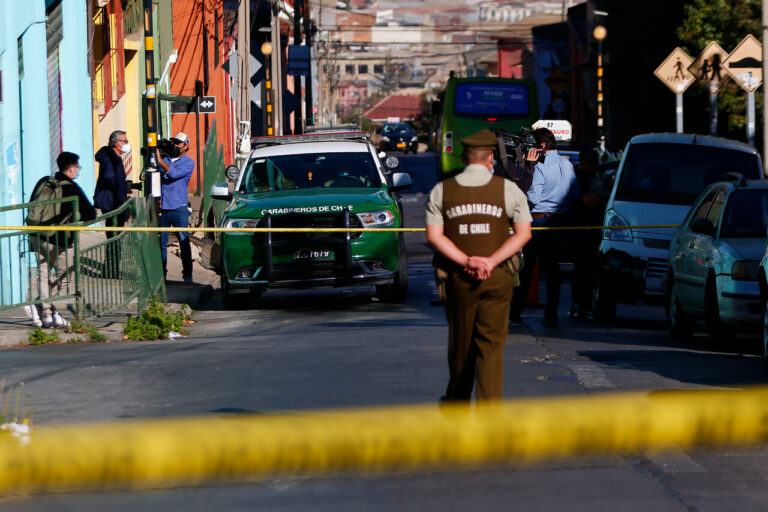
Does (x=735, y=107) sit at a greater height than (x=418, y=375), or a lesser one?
greater

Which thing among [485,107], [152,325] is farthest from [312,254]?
[485,107]

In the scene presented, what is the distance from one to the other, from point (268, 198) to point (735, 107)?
18.4 metres

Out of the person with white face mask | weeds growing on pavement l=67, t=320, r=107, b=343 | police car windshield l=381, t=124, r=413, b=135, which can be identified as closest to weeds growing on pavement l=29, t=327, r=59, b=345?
weeds growing on pavement l=67, t=320, r=107, b=343

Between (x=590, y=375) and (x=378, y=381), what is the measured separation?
1.52 meters

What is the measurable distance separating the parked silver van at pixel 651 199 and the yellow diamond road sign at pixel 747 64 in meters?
4.21

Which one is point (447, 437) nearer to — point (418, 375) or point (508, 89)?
point (418, 375)

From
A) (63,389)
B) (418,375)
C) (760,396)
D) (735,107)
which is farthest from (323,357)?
(735,107)

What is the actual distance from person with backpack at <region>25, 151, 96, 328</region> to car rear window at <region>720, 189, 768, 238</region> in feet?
19.7

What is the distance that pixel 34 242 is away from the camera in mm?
12734

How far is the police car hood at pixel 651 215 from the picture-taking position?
14.1 m

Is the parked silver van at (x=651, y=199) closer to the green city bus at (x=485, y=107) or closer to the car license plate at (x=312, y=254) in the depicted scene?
the car license plate at (x=312, y=254)

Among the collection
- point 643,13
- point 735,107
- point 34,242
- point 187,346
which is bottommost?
point 187,346

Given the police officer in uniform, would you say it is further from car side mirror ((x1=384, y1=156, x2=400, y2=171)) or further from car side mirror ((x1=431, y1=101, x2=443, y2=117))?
car side mirror ((x1=431, y1=101, x2=443, y2=117))

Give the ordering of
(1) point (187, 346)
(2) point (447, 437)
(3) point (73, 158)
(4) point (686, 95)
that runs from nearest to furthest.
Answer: (2) point (447, 437) < (1) point (187, 346) < (3) point (73, 158) < (4) point (686, 95)
